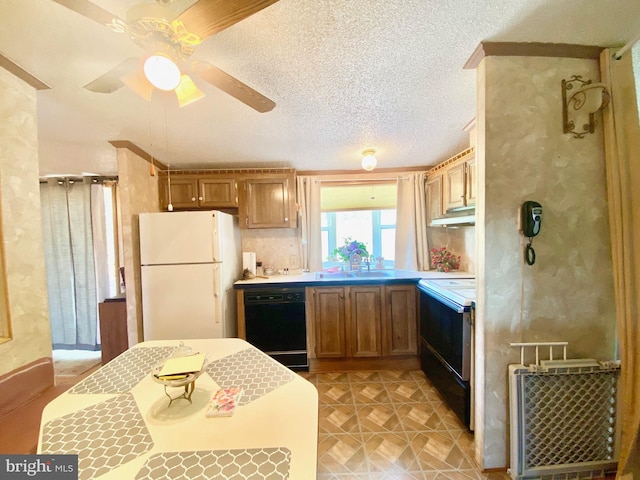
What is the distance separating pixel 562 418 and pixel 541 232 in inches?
40.3

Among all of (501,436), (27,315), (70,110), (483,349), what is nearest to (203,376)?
(27,315)

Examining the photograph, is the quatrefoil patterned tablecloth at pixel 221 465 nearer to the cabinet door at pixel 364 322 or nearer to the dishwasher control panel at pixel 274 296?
the dishwasher control panel at pixel 274 296

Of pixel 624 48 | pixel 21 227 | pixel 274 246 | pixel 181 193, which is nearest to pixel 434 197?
pixel 624 48

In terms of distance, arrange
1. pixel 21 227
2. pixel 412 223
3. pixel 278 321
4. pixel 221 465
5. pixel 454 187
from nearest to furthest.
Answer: pixel 221 465
pixel 21 227
pixel 454 187
pixel 278 321
pixel 412 223

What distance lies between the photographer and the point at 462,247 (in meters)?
2.89

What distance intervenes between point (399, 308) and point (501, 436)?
127 centimetres

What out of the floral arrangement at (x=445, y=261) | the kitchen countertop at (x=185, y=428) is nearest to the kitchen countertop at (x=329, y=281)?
the floral arrangement at (x=445, y=261)

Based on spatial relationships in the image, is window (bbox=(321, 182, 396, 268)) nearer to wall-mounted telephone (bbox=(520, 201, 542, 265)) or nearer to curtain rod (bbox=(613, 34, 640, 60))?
wall-mounted telephone (bbox=(520, 201, 542, 265))

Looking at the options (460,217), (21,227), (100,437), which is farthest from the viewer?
(460,217)

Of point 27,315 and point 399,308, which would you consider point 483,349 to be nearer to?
point 399,308

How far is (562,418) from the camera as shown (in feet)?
4.51

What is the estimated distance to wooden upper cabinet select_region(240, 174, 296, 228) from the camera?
2.90 metres

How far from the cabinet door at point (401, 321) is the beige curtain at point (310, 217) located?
0.95m

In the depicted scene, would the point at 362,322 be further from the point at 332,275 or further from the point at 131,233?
the point at 131,233
